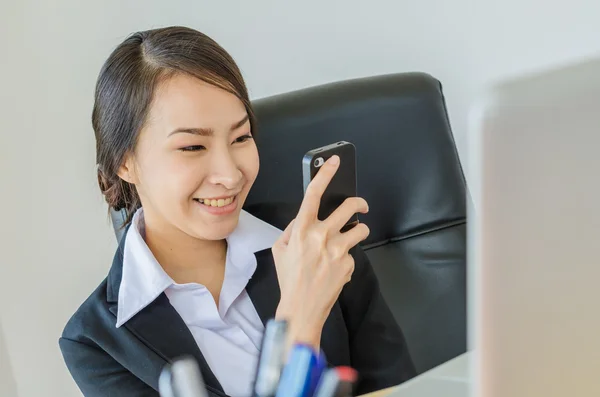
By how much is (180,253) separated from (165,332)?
126 millimetres

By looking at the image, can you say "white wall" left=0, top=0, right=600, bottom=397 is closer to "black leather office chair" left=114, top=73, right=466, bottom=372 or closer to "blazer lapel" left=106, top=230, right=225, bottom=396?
"black leather office chair" left=114, top=73, right=466, bottom=372

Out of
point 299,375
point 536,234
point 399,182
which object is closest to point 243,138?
point 399,182

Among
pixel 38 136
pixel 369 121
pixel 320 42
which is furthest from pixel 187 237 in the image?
pixel 320 42

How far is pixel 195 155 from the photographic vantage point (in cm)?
89

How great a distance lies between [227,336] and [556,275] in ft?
2.19

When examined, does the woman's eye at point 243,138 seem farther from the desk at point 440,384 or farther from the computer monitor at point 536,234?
the computer monitor at point 536,234

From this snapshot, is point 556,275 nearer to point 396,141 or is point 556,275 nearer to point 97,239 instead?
point 396,141

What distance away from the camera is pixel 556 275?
0.35 m

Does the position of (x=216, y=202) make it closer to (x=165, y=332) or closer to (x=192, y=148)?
(x=192, y=148)

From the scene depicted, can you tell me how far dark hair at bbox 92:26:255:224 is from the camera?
2.94 ft

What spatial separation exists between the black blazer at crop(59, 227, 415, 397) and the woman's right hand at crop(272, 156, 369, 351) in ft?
0.43

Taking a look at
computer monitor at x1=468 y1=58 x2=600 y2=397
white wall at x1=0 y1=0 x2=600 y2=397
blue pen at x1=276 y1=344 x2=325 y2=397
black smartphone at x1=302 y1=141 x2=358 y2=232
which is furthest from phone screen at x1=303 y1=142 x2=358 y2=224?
white wall at x1=0 y1=0 x2=600 y2=397

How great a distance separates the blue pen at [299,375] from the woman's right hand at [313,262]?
0.85ft

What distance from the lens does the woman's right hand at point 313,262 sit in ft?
2.76
